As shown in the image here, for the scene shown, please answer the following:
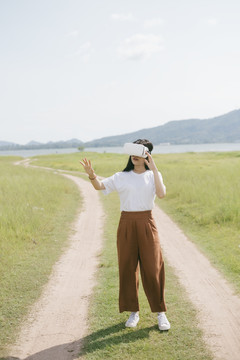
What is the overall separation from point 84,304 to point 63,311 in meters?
0.36

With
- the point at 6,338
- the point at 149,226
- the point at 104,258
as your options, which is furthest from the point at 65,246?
the point at 149,226

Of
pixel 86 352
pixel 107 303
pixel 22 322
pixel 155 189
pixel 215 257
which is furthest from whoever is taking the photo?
A: pixel 215 257

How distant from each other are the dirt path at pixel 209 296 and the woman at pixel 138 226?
2.19 feet

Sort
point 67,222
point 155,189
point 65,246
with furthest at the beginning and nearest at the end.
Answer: point 67,222 < point 65,246 < point 155,189

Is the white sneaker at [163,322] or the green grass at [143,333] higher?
the white sneaker at [163,322]

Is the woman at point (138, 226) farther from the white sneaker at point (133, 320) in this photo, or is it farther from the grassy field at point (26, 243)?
Answer: the grassy field at point (26, 243)

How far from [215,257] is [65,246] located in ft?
12.3

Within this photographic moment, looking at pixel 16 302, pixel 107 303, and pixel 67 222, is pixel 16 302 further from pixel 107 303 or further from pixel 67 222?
pixel 67 222

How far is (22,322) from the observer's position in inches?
201

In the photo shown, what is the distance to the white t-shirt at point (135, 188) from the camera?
4.45 meters

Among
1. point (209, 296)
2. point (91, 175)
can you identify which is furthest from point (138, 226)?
point (209, 296)

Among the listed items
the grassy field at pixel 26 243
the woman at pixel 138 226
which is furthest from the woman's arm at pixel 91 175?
the grassy field at pixel 26 243

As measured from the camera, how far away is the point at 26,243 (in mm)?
9273

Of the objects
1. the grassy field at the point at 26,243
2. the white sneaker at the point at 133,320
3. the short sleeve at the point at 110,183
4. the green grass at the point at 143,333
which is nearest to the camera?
the green grass at the point at 143,333
